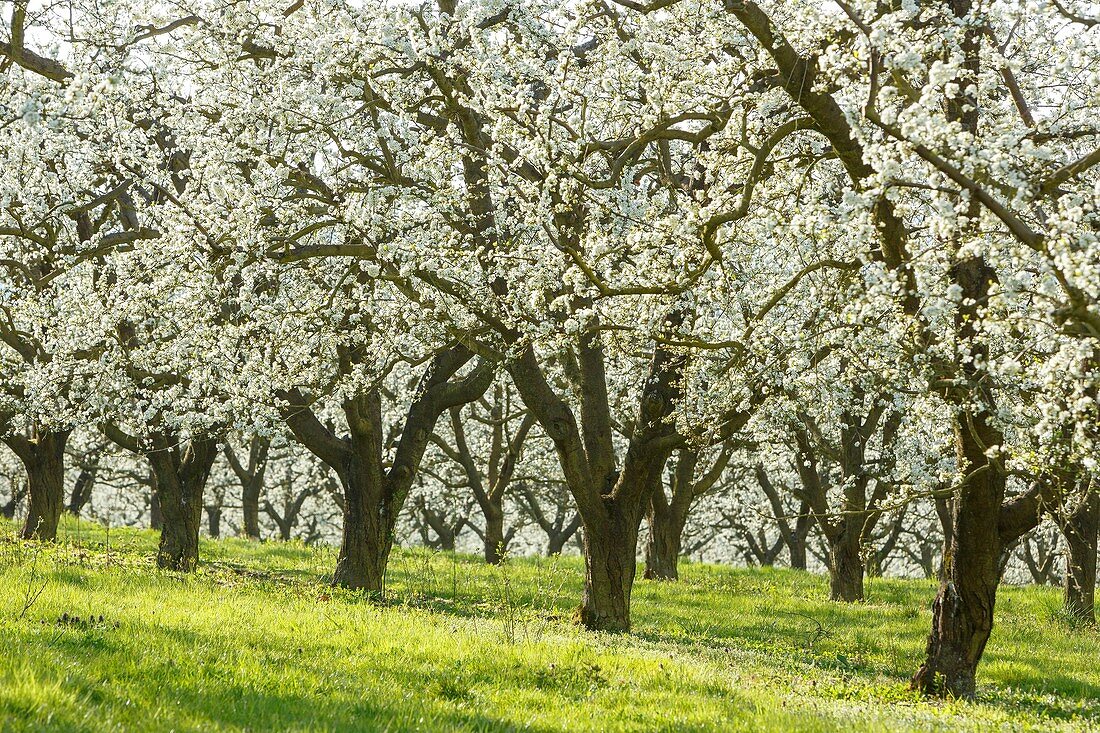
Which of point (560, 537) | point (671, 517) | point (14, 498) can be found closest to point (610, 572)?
point (671, 517)

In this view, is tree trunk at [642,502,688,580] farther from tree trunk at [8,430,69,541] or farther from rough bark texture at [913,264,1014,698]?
tree trunk at [8,430,69,541]

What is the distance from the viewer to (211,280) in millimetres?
12422

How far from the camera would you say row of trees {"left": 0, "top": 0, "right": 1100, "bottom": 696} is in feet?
27.6

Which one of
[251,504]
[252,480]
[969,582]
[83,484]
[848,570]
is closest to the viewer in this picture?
[969,582]

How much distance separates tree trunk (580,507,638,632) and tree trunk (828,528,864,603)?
8165mm

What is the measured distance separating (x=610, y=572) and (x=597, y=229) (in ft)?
19.0

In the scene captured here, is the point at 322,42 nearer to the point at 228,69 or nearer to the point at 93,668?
the point at 228,69

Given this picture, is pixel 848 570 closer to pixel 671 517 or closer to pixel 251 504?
pixel 671 517

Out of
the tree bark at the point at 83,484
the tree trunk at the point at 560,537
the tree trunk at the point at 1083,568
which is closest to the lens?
the tree trunk at the point at 1083,568

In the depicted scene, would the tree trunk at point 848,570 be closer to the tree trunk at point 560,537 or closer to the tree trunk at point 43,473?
the tree trunk at point 43,473

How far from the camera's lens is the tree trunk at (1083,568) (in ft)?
62.2

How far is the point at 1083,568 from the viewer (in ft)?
63.4

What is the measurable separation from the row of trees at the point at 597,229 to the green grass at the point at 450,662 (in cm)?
196

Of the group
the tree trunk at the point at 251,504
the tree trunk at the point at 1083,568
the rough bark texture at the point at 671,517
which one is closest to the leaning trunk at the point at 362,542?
the rough bark texture at the point at 671,517
